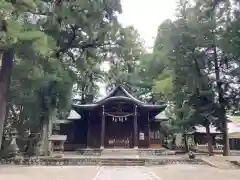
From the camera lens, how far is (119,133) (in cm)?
2544

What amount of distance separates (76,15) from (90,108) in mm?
13814

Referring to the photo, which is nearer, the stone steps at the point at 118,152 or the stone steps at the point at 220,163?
the stone steps at the point at 220,163

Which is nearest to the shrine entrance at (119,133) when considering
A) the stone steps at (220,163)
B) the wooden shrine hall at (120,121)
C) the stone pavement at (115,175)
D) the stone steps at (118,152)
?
the wooden shrine hall at (120,121)

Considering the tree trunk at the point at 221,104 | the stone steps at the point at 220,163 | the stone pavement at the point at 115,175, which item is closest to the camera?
the stone pavement at the point at 115,175

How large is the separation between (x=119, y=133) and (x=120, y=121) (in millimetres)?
1080

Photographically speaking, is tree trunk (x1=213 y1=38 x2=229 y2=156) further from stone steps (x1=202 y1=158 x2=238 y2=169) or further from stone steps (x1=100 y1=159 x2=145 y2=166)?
stone steps (x1=100 y1=159 x2=145 y2=166)

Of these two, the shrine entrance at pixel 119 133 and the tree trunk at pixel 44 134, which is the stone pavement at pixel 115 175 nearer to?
the tree trunk at pixel 44 134

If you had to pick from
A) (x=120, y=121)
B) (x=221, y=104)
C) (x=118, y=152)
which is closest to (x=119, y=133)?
(x=120, y=121)

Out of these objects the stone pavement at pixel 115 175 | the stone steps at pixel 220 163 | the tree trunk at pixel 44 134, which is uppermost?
the tree trunk at pixel 44 134

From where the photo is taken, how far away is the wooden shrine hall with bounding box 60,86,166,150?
24.0m

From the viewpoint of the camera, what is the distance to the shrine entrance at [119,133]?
24922mm

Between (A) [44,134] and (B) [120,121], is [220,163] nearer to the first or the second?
(B) [120,121]

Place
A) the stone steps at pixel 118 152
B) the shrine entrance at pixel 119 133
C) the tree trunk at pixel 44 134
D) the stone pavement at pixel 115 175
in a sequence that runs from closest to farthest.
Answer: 1. the stone pavement at pixel 115 175
2. the tree trunk at pixel 44 134
3. the stone steps at pixel 118 152
4. the shrine entrance at pixel 119 133

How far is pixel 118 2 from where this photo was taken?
478 inches
